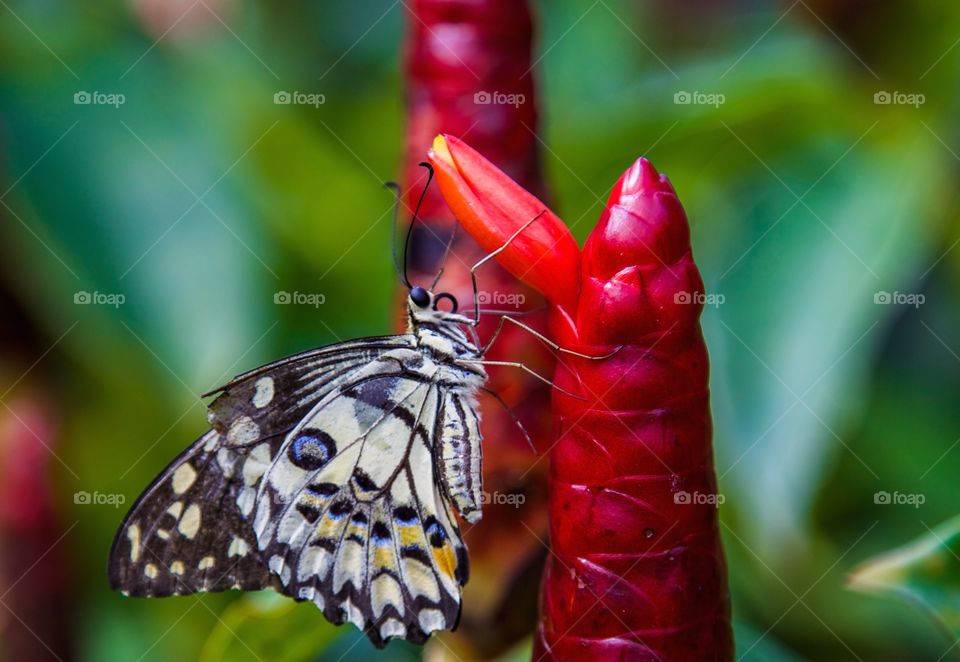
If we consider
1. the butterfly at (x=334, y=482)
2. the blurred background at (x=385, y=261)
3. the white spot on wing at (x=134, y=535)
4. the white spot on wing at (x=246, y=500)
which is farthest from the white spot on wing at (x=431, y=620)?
the white spot on wing at (x=134, y=535)

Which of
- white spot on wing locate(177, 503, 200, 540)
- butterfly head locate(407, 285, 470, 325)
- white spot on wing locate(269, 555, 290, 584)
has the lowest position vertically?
white spot on wing locate(269, 555, 290, 584)

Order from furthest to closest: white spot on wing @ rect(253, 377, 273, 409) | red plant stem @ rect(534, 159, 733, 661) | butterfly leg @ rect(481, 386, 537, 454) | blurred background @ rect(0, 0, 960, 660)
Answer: blurred background @ rect(0, 0, 960, 660)
white spot on wing @ rect(253, 377, 273, 409)
butterfly leg @ rect(481, 386, 537, 454)
red plant stem @ rect(534, 159, 733, 661)

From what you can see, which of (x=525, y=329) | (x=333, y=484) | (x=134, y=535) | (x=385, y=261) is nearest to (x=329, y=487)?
(x=333, y=484)

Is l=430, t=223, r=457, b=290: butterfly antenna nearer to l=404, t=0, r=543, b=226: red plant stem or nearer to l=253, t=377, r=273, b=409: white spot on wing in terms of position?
l=404, t=0, r=543, b=226: red plant stem

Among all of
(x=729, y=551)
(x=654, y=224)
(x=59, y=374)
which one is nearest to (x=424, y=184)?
(x=654, y=224)

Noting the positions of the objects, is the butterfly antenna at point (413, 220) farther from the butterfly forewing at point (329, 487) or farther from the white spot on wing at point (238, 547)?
the white spot on wing at point (238, 547)

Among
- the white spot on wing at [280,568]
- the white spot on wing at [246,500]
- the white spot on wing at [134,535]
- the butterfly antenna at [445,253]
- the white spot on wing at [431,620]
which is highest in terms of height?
the butterfly antenna at [445,253]

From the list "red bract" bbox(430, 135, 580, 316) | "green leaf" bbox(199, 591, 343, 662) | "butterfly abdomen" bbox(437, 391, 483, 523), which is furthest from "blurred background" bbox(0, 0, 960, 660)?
"red bract" bbox(430, 135, 580, 316)

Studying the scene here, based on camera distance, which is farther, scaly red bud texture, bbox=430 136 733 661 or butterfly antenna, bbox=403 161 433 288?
butterfly antenna, bbox=403 161 433 288

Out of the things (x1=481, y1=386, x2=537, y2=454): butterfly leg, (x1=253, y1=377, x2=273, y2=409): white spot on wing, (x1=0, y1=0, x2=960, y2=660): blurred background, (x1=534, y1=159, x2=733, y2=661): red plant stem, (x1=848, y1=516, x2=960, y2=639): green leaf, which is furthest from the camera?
(x1=0, y1=0, x2=960, y2=660): blurred background
